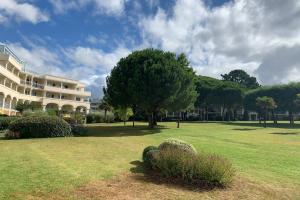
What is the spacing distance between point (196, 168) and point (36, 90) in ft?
243

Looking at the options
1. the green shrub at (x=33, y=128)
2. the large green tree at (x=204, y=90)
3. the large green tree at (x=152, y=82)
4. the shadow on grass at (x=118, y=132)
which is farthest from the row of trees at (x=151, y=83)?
the large green tree at (x=204, y=90)

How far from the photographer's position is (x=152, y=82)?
38625mm

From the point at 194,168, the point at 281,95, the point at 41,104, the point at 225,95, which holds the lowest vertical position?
the point at 194,168

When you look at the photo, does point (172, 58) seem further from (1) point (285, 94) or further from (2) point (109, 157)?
(1) point (285, 94)


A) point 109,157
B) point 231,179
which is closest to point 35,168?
point 109,157

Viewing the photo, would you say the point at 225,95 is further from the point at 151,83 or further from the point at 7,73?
the point at 7,73

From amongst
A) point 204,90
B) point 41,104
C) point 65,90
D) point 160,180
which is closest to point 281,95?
point 204,90

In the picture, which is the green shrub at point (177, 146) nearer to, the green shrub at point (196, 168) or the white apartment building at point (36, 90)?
the green shrub at point (196, 168)

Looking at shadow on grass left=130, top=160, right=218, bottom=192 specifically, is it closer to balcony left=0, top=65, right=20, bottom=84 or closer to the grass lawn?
the grass lawn

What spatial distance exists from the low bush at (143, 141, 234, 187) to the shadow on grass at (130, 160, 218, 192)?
19 centimetres

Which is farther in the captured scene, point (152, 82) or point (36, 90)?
point (36, 90)

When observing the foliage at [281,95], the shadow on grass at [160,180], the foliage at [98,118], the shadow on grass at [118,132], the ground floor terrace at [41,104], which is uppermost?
the foliage at [281,95]

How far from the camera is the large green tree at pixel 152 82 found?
38.8 metres

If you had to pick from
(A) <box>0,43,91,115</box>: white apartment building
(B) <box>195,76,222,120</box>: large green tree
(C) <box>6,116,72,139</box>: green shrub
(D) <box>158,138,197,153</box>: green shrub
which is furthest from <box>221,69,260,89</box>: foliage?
(D) <box>158,138,197,153</box>: green shrub
